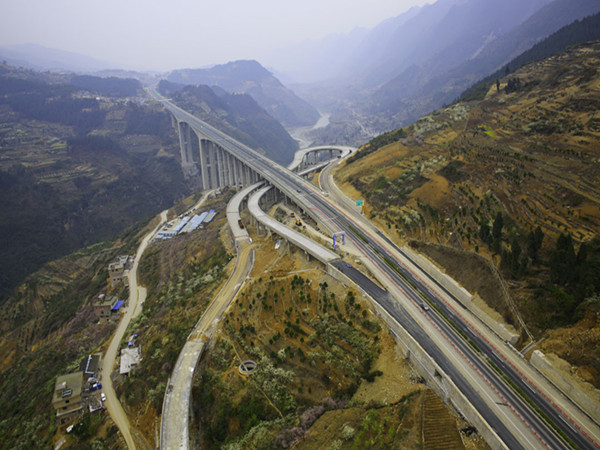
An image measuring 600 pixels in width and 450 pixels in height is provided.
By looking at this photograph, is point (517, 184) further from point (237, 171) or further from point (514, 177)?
Result: point (237, 171)

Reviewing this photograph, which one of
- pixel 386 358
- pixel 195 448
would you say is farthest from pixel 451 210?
pixel 195 448

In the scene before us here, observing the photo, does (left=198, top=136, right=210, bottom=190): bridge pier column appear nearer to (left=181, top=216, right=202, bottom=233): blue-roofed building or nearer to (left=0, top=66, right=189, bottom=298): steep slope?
(left=0, top=66, right=189, bottom=298): steep slope

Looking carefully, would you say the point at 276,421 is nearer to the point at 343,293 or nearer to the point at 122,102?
the point at 343,293

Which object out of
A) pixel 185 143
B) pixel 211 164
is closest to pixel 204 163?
pixel 211 164

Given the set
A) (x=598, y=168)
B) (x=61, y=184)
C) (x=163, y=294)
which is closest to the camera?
(x=598, y=168)

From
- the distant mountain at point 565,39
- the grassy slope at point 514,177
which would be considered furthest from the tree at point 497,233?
the distant mountain at point 565,39

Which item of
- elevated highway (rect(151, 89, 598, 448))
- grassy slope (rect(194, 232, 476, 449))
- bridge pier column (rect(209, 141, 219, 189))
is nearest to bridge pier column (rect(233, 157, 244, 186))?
bridge pier column (rect(209, 141, 219, 189))
